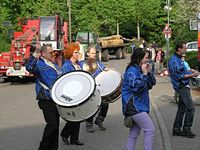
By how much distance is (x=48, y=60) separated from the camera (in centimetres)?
739

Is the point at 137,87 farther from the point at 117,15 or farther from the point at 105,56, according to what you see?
the point at 117,15

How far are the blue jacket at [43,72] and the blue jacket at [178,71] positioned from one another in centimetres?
255

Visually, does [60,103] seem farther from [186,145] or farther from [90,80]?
[186,145]

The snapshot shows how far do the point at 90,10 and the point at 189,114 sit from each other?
175 feet

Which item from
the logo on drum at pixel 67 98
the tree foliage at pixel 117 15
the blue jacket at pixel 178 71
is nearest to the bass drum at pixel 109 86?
the blue jacket at pixel 178 71

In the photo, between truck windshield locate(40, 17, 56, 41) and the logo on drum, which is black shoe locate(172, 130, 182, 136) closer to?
the logo on drum

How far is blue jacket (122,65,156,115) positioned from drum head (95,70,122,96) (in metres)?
2.29

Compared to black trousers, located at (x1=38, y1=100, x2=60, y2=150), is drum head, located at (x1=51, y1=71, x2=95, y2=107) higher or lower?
higher

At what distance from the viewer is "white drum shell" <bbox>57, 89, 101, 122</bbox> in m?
6.94

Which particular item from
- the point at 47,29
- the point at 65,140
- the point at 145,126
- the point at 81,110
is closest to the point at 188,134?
the point at 65,140

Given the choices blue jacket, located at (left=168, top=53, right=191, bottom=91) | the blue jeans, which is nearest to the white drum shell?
the blue jeans

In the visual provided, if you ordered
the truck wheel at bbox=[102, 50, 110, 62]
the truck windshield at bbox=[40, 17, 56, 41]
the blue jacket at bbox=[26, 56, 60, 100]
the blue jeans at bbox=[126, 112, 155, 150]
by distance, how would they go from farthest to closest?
the truck wheel at bbox=[102, 50, 110, 62]
the truck windshield at bbox=[40, 17, 56, 41]
the blue jacket at bbox=[26, 56, 60, 100]
the blue jeans at bbox=[126, 112, 155, 150]

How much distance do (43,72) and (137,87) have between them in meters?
1.55

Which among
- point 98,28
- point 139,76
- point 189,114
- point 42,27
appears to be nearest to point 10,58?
point 42,27
